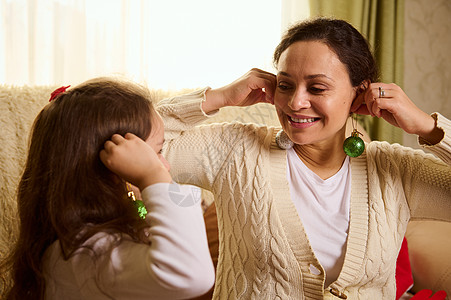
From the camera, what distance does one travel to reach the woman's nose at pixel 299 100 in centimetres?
116

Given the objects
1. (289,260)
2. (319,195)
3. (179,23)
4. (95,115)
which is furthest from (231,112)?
(95,115)

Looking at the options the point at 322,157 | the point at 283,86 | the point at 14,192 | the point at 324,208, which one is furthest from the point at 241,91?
the point at 14,192

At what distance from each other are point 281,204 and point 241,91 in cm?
38

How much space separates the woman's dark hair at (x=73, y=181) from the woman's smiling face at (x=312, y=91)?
17.7 inches

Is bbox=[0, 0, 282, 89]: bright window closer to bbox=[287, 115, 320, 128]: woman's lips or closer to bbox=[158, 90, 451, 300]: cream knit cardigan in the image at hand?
bbox=[158, 90, 451, 300]: cream knit cardigan

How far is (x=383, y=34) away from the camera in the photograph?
8.30 feet

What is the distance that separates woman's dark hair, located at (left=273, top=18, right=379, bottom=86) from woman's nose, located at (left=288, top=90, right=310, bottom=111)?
15cm

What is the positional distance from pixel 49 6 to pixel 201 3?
0.76 metres

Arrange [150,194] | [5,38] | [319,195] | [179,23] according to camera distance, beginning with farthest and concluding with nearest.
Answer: [179,23]
[5,38]
[319,195]
[150,194]

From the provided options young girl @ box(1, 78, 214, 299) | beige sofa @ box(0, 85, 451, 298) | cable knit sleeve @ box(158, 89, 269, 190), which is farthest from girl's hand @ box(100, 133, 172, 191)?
beige sofa @ box(0, 85, 451, 298)

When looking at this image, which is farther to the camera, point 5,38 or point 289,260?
point 5,38

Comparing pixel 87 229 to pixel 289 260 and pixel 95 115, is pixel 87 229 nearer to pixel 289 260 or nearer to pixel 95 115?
pixel 95 115

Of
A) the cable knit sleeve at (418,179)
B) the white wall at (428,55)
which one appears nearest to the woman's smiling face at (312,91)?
the cable knit sleeve at (418,179)

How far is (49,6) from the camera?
196cm
